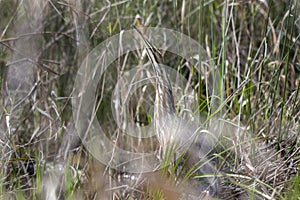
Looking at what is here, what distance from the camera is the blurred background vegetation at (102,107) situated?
1.30 metres

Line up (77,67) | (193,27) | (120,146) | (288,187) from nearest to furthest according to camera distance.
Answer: (288,187)
(120,146)
(77,67)
(193,27)

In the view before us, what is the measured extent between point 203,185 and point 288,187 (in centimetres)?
19

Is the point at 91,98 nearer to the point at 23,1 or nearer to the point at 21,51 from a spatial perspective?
the point at 21,51

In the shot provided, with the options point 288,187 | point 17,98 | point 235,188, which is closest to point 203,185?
point 235,188

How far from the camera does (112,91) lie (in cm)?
180

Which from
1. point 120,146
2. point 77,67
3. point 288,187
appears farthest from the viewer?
point 77,67

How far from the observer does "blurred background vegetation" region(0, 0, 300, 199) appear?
1.30m

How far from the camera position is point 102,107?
1773 mm

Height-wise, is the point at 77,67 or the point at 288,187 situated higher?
the point at 77,67

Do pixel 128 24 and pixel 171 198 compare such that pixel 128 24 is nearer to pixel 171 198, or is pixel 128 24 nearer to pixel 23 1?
pixel 23 1

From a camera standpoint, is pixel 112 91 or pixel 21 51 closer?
pixel 21 51

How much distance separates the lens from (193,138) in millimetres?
1294

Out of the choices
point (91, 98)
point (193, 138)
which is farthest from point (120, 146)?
point (193, 138)

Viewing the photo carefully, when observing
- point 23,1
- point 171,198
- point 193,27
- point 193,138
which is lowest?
point 171,198
